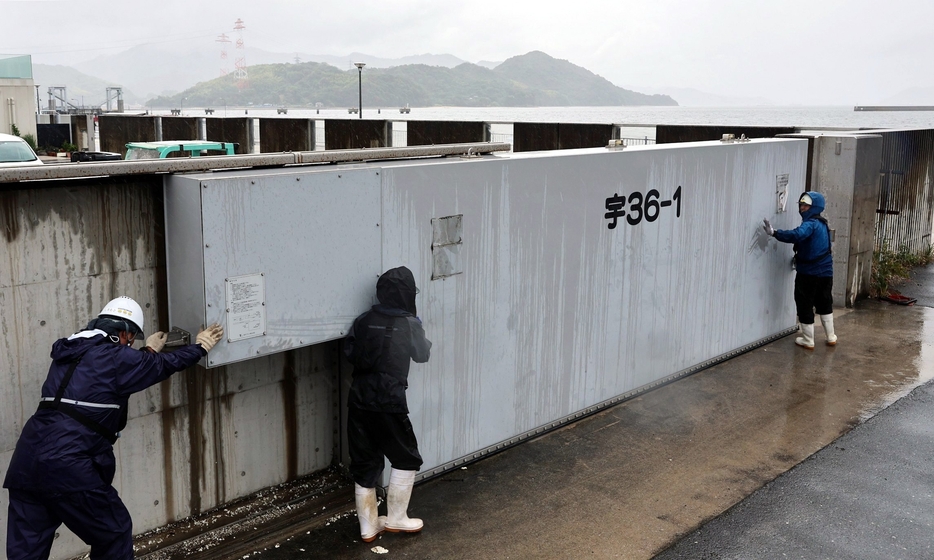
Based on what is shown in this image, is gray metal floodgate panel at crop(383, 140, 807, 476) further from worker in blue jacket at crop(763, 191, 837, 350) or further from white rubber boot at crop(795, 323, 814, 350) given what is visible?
white rubber boot at crop(795, 323, 814, 350)

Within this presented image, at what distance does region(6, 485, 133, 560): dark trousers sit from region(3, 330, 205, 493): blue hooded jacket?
54mm

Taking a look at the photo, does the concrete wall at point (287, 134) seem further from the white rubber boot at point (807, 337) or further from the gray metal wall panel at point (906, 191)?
the white rubber boot at point (807, 337)

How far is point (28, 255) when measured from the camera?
4.10m

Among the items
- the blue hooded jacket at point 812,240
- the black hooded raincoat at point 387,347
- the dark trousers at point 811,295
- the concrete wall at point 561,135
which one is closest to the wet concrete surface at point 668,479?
the dark trousers at point 811,295

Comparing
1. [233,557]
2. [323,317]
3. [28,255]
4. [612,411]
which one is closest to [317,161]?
[323,317]

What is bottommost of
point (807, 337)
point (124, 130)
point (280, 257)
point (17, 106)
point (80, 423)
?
point (807, 337)

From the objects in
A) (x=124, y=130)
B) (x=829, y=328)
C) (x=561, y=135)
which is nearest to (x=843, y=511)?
(x=829, y=328)

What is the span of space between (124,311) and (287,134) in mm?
18978

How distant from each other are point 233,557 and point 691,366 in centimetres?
490

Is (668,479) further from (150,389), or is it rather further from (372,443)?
(150,389)

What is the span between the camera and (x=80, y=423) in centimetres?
366

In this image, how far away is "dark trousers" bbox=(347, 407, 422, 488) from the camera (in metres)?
4.75

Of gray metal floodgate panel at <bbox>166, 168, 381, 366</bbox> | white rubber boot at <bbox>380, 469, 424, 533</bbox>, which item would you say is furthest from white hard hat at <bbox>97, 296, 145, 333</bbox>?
white rubber boot at <bbox>380, 469, 424, 533</bbox>

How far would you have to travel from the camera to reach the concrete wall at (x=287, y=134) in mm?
21656
